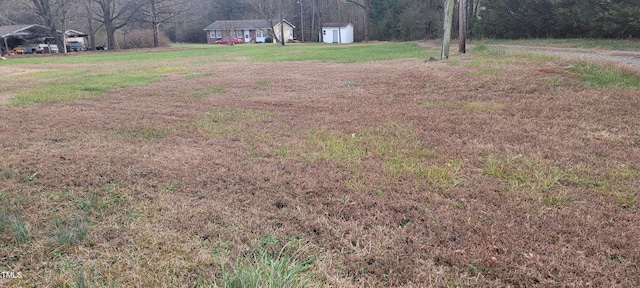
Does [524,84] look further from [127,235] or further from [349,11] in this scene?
[349,11]

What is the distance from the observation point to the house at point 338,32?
5809 centimetres

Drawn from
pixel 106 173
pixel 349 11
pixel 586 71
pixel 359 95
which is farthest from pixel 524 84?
pixel 349 11

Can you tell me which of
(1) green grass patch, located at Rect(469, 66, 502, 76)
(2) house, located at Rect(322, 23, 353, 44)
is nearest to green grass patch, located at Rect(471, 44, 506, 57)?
(1) green grass patch, located at Rect(469, 66, 502, 76)

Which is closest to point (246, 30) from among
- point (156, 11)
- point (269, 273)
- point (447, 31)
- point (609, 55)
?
point (156, 11)

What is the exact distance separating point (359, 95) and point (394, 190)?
4.90 metres

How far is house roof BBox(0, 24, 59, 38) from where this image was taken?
140ft

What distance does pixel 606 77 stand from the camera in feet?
23.5

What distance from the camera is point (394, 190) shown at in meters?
3.26

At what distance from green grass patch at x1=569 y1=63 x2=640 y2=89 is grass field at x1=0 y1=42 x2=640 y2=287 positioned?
6.1 inches

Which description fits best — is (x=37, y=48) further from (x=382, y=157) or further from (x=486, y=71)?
(x=382, y=157)

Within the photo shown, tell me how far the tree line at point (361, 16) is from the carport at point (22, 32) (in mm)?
1106

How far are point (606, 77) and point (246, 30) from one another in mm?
72470
